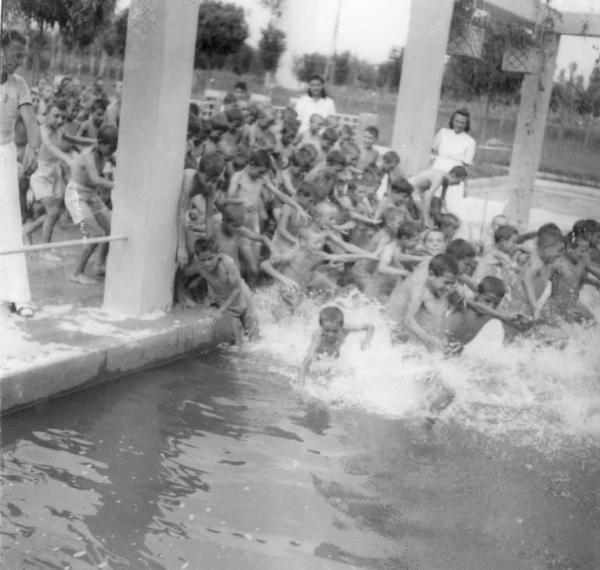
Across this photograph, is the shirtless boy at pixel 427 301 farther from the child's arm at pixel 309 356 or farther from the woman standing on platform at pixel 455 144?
the woman standing on platform at pixel 455 144

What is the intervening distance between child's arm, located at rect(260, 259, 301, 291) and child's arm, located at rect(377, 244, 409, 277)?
2.44 ft

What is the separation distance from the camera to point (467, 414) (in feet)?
22.7

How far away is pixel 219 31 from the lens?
64.9ft

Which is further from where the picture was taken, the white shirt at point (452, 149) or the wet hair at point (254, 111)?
the white shirt at point (452, 149)

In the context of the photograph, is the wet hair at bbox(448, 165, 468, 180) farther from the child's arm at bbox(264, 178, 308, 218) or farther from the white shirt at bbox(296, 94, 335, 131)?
the white shirt at bbox(296, 94, 335, 131)

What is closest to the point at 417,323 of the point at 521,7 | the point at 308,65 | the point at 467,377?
the point at 467,377

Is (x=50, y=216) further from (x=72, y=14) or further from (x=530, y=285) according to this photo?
(x=530, y=285)

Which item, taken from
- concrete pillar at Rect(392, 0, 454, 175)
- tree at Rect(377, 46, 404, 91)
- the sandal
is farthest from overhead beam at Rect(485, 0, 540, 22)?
tree at Rect(377, 46, 404, 91)

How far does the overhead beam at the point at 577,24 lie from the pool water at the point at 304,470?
7.46m

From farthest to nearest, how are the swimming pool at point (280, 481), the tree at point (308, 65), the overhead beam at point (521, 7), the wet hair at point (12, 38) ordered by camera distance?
the tree at point (308, 65) < the overhead beam at point (521, 7) < the wet hair at point (12, 38) < the swimming pool at point (280, 481)

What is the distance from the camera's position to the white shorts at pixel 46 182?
9.38 m

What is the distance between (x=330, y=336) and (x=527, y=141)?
370 inches

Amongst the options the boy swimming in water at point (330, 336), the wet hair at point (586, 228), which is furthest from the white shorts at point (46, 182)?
the wet hair at point (586, 228)

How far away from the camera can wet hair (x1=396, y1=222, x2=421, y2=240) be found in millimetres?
8211
